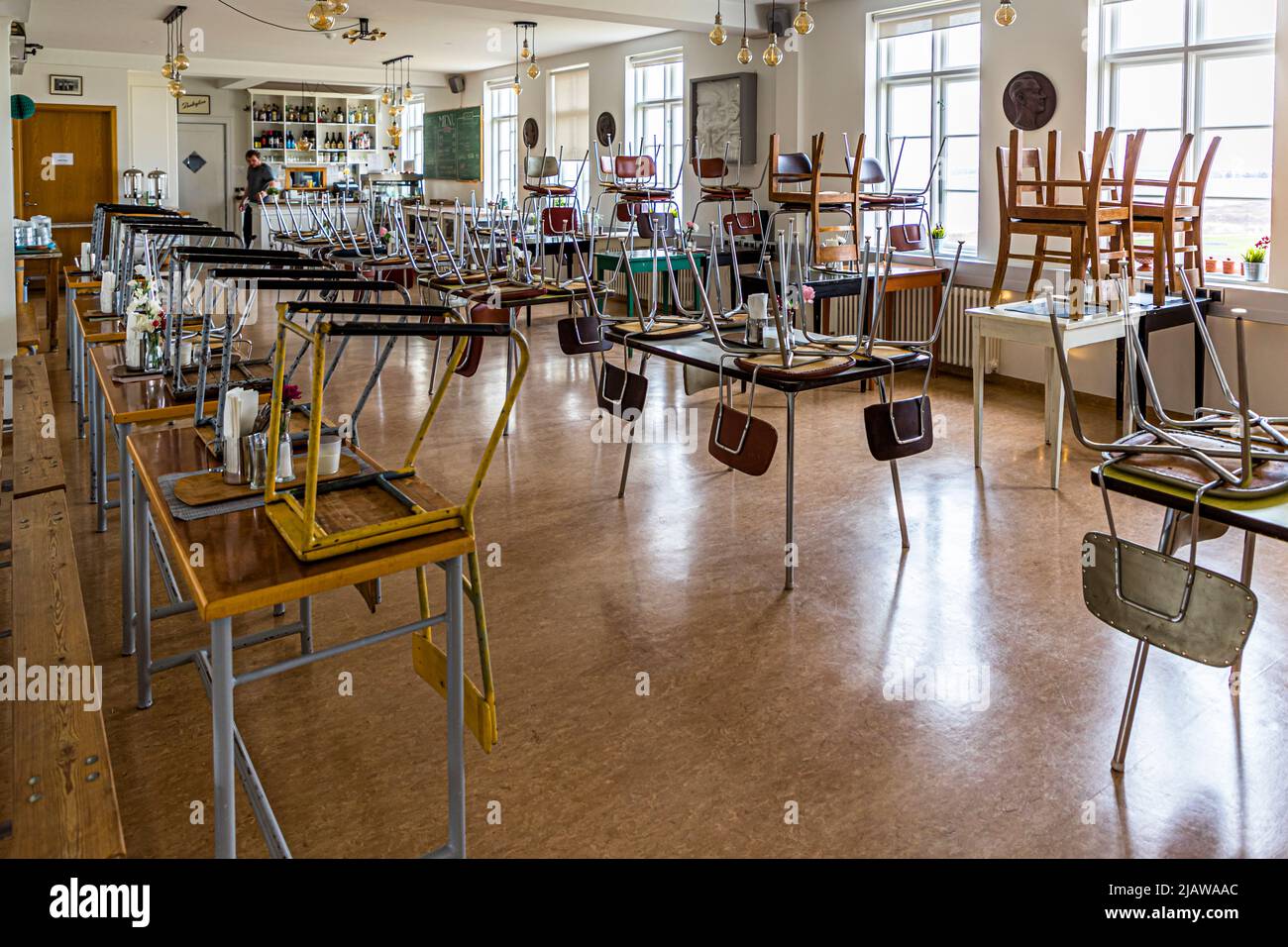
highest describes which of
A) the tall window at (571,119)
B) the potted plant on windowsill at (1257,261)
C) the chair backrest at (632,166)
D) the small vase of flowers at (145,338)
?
the tall window at (571,119)

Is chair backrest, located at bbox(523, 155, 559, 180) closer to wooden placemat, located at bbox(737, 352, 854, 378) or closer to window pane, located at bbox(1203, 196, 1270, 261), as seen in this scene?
window pane, located at bbox(1203, 196, 1270, 261)

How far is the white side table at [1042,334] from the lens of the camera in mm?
4492

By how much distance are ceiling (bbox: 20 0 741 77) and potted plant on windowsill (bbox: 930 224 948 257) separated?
102 inches

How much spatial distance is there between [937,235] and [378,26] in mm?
6491

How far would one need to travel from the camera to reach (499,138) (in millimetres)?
14578

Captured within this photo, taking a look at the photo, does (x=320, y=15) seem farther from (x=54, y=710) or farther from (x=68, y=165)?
(x=68, y=165)

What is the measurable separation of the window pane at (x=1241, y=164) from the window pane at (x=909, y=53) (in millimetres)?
2267

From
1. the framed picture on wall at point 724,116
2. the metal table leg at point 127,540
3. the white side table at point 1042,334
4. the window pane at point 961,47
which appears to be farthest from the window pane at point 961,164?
the metal table leg at point 127,540

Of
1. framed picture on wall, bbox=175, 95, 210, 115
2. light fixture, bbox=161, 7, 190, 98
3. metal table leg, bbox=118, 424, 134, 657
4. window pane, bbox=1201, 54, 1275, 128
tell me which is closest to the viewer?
metal table leg, bbox=118, 424, 134, 657

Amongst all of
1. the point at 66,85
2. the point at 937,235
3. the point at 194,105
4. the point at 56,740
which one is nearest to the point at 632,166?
the point at 937,235

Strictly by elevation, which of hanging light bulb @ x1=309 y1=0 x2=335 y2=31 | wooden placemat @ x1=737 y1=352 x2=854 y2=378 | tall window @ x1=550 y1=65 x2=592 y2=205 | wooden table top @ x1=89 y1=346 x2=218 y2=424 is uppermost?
tall window @ x1=550 y1=65 x2=592 y2=205

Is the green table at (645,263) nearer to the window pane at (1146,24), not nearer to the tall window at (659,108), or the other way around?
the tall window at (659,108)

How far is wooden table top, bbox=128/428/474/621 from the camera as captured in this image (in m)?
1.53

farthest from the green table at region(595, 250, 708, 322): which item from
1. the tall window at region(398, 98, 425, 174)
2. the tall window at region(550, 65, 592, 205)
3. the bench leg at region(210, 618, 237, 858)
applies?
the tall window at region(398, 98, 425, 174)
